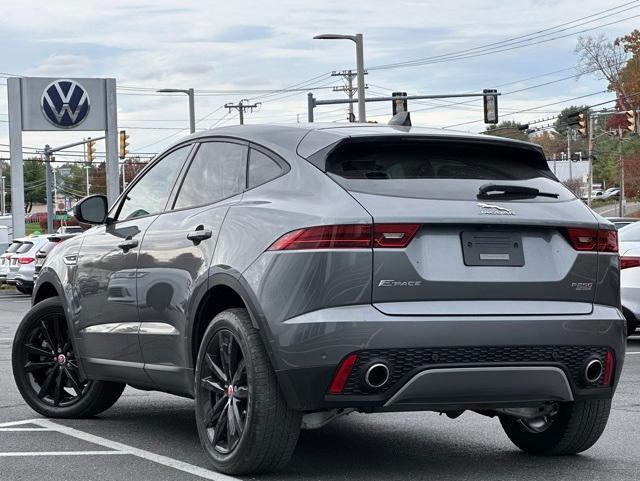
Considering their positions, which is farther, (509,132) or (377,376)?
(509,132)

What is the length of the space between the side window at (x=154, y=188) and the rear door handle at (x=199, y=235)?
75 cm

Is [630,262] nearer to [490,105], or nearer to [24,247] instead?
[24,247]

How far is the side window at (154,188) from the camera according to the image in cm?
721

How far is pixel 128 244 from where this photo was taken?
7215 millimetres

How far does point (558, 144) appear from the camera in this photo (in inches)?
7092

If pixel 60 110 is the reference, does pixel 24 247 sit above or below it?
below

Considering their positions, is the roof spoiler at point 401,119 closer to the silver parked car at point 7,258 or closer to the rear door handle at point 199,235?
the rear door handle at point 199,235

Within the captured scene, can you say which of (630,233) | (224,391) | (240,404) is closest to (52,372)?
(224,391)

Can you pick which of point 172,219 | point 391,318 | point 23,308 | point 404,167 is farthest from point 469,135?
point 23,308

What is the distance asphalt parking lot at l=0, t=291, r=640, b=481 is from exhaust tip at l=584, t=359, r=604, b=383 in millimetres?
532

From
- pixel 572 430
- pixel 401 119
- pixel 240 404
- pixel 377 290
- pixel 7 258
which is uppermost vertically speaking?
pixel 401 119

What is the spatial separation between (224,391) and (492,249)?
1.46 meters

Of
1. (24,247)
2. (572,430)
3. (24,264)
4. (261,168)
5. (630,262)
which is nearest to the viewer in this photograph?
(261,168)

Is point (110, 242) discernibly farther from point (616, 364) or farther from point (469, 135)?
point (616, 364)
